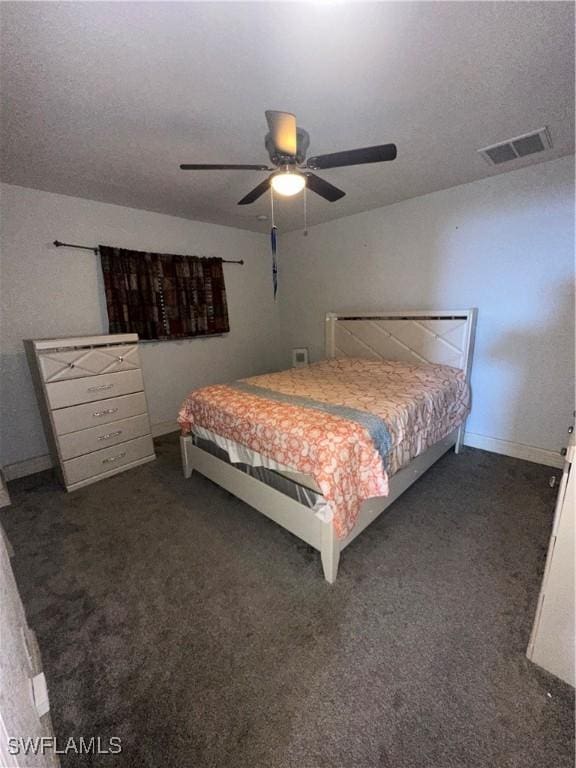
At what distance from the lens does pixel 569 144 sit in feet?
7.15

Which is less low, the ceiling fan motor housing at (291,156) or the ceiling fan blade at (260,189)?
the ceiling fan motor housing at (291,156)

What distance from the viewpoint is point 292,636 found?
4.55 ft

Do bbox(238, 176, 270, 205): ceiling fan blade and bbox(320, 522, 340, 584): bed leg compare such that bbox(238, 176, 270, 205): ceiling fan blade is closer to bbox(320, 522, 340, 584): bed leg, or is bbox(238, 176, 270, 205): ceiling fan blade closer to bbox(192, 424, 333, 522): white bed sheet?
bbox(192, 424, 333, 522): white bed sheet

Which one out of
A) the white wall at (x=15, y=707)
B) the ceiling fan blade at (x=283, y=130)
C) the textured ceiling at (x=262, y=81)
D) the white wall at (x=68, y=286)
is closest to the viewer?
the white wall at (x=15, y=707)

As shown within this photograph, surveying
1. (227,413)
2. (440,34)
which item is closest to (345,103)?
(440,34)

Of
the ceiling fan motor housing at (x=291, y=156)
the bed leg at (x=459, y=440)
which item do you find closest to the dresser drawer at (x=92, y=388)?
the ceiling fan motor housing at (x=291, y=156)

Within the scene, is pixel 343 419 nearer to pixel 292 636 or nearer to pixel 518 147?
pixel 292 636

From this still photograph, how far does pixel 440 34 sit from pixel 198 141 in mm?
1447

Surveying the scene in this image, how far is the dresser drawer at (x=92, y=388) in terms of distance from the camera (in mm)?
2490

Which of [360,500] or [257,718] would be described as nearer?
[257,718]

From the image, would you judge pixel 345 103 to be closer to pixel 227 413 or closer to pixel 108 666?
pixel 227 413

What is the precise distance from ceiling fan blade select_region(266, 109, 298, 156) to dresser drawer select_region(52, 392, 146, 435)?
240 centimetres

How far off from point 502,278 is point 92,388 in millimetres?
3802

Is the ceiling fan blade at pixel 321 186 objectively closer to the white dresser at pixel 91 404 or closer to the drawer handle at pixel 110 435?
the white dresser at pixel 91 404
